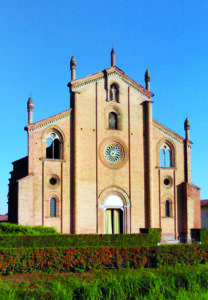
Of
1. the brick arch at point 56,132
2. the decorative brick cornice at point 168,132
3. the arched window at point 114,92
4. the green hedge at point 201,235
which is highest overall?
the arched window at point 114,92

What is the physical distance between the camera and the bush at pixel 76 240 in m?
23.5

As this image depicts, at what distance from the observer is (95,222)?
3198 centimetres

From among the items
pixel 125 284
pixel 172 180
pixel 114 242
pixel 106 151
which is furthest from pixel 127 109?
pixel 125 284

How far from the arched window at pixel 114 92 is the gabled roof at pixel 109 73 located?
1020mm

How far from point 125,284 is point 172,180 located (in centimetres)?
2543

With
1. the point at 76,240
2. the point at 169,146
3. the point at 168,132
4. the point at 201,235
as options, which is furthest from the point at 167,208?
the point at 76,240

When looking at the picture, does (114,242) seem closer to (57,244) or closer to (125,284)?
(57,244)

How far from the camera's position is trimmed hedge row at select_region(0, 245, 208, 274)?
647 inches

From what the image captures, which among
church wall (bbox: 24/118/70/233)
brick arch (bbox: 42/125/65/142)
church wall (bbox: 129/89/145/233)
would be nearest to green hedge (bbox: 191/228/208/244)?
church wall (bbox: 129/89/145/233)

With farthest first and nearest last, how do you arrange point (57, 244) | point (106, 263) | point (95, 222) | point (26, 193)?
point (95, 222) → point (26, 193) → point (57, 244) → point (106, 263)

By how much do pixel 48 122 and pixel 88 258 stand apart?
53.5ft

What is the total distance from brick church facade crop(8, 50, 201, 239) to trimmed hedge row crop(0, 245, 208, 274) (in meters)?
12.7

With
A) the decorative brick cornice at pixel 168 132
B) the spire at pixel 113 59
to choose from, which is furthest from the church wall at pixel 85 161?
the decorative brick cornice at pixel 168 132

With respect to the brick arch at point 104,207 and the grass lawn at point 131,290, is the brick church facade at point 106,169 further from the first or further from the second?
the grass lawn at point 131,290
